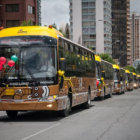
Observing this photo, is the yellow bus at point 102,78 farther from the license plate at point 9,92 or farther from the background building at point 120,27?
the background building at point 120,27

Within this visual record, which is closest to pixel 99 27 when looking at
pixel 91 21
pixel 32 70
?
pixel 91 21

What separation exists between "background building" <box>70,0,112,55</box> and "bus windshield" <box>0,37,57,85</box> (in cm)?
12186

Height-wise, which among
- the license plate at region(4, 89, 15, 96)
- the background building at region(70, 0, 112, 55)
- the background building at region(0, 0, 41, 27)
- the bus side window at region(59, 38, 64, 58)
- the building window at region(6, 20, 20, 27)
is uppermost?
the background building at region(70, 0, 112, 55)

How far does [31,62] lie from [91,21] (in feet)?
414

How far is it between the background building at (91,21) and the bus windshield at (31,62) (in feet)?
400

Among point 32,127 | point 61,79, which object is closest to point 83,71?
point 61,79

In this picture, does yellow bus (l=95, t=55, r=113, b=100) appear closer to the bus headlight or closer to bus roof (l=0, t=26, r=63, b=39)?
bus roof (l=0, t=26, r=63, b=39)

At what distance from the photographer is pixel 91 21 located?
139 m

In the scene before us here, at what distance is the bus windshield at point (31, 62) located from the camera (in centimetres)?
1383

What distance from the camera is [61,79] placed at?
573 inches

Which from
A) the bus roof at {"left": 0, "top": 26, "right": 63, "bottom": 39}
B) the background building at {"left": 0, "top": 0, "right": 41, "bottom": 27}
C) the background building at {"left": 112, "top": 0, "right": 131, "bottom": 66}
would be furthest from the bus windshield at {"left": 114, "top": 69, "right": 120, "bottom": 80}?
the background building at {"left": 112, "top": 0, "right": 131, "bottom": 66}

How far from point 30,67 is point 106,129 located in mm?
3788

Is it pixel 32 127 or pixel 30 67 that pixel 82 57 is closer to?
pixel 30 67

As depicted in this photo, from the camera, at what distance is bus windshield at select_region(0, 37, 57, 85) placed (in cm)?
1383
